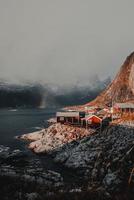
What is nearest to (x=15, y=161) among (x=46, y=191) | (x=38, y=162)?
(x=38, y=162)

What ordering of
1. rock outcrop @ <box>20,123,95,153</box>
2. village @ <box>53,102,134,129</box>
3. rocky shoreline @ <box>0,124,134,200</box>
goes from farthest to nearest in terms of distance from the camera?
village @ <box>53,102,134,129</box> → rock outcrop @ <box>20,123,95,153</box> → rocky shoreline @ <box>0,124,134,200</box>

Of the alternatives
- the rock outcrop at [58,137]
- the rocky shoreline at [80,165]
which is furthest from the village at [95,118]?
the rocky shoreline at [80,165]

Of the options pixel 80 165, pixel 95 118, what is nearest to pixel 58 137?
pixel 95 118

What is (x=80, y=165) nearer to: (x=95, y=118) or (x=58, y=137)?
(x=58, y=137)

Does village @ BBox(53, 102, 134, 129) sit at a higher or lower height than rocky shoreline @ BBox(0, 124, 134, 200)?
higher

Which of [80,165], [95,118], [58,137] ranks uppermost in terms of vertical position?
[95,118]

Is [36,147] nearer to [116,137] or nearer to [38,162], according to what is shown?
[38,162]

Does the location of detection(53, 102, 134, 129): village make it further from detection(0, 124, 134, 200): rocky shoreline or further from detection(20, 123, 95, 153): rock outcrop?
detection(0, 124, 134, 200): rocky shoreline

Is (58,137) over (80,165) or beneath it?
over

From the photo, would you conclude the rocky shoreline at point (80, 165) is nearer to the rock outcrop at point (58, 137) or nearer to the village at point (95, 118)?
the rock outcrop at point (58, 137)

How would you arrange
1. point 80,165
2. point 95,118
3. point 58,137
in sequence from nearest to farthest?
point 80,165 → point 58,137 → point 95,118

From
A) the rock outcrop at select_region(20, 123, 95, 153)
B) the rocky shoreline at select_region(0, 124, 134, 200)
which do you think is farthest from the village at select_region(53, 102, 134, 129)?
the rocky shoreline at select_region(0, 124, 134, 200)

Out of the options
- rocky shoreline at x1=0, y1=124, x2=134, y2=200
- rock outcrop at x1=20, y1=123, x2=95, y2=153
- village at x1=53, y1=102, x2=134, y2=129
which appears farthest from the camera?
village at x1=53, y1=102, x2=134, y2=129

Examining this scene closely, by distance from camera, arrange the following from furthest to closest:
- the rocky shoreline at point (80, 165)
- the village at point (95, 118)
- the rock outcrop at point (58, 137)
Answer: the village at point (95, 118) < the rock outcrop at point (58, 137) < the rocky shoreline at point (80, 165)
